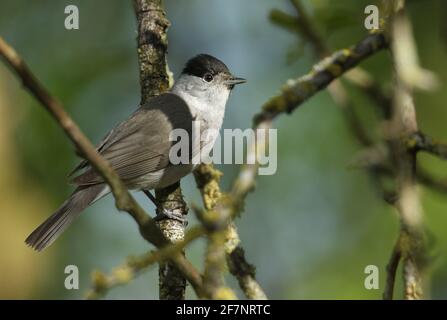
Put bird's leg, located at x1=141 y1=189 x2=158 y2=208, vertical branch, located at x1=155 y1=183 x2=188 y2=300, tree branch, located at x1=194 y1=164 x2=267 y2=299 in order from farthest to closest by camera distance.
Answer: bird's leg, located at x1=141 y1=189 x2=158 y2=208 → vertical branch, located at x1=155 y1=183 x2=188 y2=300 → tree branch, located at x1=194 y1=164 x2=267 y2=299

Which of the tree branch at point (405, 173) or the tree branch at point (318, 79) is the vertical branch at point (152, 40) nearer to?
the tree branch at point (318, 79)

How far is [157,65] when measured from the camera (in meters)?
4.30

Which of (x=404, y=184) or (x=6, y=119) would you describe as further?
(x=6, y=119)

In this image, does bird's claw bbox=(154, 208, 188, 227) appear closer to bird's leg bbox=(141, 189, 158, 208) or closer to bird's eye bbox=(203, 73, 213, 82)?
bird's leg bbox=(141, 189, 158, 208)

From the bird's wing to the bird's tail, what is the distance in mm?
253

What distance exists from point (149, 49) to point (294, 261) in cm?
209

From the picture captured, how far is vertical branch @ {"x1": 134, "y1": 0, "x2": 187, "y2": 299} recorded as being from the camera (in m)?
3.88

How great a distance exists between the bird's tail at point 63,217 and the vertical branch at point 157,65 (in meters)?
0.45

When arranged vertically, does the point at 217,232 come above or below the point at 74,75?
below

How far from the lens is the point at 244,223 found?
5.48 m

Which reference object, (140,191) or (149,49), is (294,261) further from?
(149,49)

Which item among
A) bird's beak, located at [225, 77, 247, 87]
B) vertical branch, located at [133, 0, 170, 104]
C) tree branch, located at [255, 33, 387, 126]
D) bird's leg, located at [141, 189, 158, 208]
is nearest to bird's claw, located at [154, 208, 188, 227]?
bird's leg, located at [141, 189, 158, 208]
